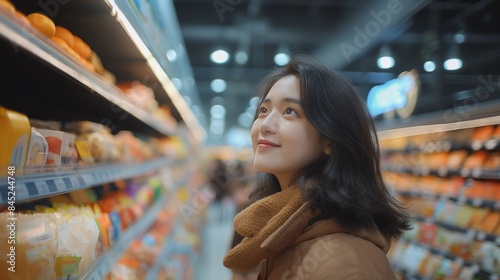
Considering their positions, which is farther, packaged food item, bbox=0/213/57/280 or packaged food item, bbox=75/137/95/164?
packaged food item, bbox=75/137/95/164

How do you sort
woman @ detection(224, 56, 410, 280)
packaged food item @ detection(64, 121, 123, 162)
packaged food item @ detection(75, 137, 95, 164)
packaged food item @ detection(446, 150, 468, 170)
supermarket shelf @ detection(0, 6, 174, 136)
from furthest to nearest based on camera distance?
1. packaged food item @ detection(446, 150, 468, 170)
2. packaged food item @ detection(64, 121, 123, 162)
3. packaged food item @ detection(75, 137, 95, 164)
4. woman @ detection(224, 56, 410, 280)
5. supermarket shelf @ detection(0, 6, 174, 136)

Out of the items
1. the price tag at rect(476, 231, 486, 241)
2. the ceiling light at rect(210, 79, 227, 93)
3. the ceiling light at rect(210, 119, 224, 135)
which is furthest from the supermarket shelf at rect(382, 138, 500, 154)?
the ceiling light at rect(210, 119, 224, 135)

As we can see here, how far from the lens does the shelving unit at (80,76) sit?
3.46 ft

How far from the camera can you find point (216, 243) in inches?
317

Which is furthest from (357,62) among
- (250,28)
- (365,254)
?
(365,254)

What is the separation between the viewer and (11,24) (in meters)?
0.89

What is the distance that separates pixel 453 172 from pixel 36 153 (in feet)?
13.3

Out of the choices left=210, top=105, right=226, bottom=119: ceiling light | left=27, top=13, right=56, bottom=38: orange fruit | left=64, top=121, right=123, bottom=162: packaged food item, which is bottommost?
left=64, top=121, right=123, bottom=162: packaged food item

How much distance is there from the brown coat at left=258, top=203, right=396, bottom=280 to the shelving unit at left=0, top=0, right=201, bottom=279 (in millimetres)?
713

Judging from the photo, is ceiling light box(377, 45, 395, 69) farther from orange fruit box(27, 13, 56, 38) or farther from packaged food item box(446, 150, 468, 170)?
orange fruit box(27, 13, 56, 38)

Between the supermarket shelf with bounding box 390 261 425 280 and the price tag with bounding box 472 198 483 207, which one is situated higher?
the price tag with bounding box 472 198 483 207

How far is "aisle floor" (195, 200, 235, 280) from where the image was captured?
221 inches

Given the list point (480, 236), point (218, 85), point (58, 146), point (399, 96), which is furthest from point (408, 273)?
point (218, 85)

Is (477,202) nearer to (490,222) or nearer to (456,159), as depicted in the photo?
(490,222)
